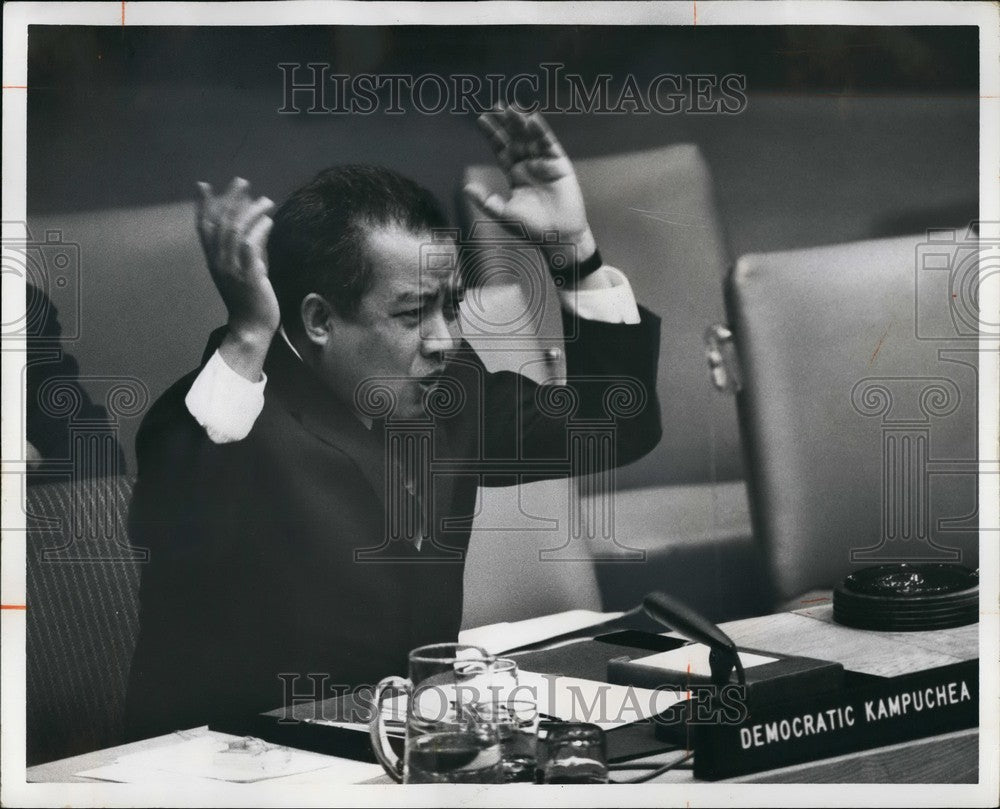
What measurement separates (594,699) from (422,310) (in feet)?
2.90

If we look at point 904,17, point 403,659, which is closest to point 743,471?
point 403,659

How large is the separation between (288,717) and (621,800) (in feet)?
2.29

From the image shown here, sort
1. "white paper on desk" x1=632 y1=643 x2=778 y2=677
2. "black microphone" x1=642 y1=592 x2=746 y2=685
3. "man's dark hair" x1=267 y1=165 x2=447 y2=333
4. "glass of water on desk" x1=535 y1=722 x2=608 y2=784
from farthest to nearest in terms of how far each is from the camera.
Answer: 1. "man's dark hair" x1=267 y1=165 x2=447 y2=333
2. "white paper on desk" x1=632 y1=643 x2=778 y2=677
3. "black microphone" x1=642 y1=592 x2=746 y2=685
4. "glass of water on desk" x1=535 y1=722 x2=608 y2=784

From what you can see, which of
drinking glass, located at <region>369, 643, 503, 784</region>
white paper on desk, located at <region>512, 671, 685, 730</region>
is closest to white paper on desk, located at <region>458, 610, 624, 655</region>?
white paper on desk, located at <region>512, 671, 685, 730</region>

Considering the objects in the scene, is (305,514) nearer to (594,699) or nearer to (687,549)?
(594,699)

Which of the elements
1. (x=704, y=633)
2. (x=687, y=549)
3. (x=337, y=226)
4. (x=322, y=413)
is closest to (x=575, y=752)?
(x=704, y=633)

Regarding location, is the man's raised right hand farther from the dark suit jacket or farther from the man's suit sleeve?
the man's suit sleeve

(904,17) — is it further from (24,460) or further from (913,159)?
(24,460)

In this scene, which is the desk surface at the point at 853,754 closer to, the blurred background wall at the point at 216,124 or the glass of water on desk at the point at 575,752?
the glass of water on desk at the point at 575,752

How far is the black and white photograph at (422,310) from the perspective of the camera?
240cm

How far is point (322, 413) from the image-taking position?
2408 millimetres

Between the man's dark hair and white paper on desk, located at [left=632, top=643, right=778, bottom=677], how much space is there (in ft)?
3.14

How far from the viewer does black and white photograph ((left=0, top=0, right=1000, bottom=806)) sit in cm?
240

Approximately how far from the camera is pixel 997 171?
2.43m
